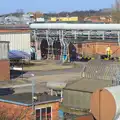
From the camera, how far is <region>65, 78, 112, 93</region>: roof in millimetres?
22638

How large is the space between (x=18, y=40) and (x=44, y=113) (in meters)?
39.4

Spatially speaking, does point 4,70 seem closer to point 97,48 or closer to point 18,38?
point 18,38

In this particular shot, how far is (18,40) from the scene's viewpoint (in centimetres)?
5719

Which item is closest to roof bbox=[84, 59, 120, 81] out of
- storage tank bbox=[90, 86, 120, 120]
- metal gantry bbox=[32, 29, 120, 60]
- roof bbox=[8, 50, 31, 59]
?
storage tank bbox=[90, 86, 120, 120]

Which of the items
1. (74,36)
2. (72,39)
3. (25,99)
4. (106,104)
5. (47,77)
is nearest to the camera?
(106,104)

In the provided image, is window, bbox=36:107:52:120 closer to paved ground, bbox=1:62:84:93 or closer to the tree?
paved ground, bbox=1:62:84:93

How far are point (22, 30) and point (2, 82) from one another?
22.3m

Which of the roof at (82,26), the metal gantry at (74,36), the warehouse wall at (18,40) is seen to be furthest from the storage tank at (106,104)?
the warehouse wall at (18,40)

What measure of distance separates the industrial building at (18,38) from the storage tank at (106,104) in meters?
41.9

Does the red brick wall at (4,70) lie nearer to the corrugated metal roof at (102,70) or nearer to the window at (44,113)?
the corrugated metal roof at (102,70)

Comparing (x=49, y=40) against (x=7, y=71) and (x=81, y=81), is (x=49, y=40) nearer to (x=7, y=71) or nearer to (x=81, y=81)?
(x=7, y=71)

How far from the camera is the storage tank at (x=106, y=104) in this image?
43.7 ft

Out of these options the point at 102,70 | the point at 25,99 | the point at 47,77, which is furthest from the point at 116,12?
the point at 25,99

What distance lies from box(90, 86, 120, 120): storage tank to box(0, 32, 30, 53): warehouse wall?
1649 inches
